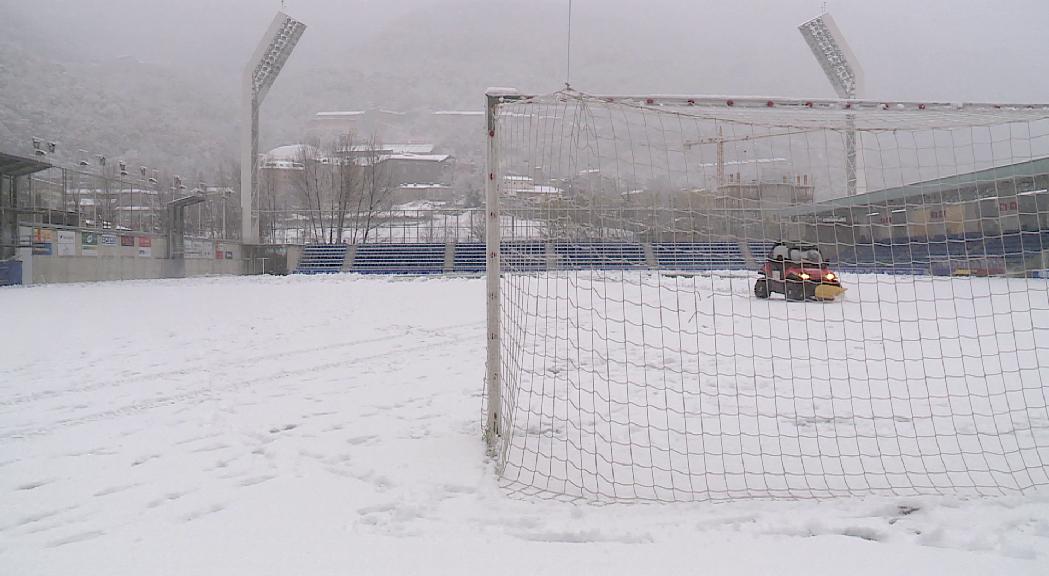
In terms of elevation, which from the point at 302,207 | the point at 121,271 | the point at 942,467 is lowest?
the point at 942,467

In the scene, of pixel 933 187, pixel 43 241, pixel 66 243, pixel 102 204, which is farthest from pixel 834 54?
pixel 102 204

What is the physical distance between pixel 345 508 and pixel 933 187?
235 inches

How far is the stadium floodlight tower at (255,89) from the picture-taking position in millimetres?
29938

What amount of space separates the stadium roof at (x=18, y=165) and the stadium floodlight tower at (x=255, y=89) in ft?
37.5

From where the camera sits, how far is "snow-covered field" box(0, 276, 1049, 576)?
7.25 feet

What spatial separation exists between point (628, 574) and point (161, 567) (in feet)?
5.90

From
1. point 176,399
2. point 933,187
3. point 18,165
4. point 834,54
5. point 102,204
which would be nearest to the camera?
point 176,399

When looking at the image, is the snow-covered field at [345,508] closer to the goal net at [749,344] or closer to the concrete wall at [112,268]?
the goal net at [749,344]

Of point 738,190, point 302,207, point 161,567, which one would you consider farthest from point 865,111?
point 302,207

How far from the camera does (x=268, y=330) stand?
8547mm

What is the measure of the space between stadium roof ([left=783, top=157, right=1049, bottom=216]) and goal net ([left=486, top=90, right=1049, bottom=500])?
0.11 ft

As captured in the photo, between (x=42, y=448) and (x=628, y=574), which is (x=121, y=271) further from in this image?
(x=628, y=574)

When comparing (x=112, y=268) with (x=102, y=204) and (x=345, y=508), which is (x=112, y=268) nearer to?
(x=102, y=204)

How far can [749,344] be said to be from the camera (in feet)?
24.2
